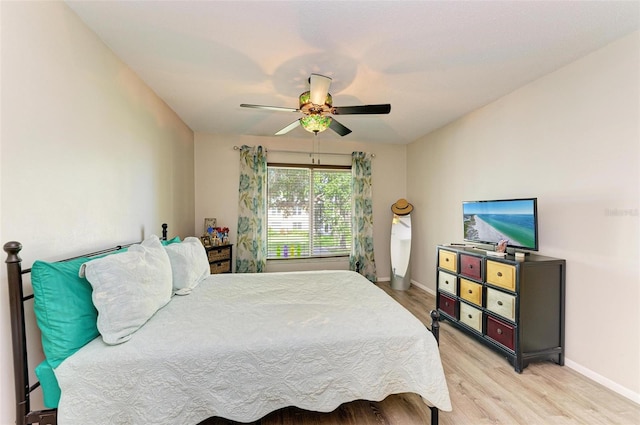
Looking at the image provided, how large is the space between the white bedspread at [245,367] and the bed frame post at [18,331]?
0.19 m

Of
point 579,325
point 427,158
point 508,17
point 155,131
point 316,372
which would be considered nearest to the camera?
point 316,372

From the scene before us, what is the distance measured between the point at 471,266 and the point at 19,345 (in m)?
3.40

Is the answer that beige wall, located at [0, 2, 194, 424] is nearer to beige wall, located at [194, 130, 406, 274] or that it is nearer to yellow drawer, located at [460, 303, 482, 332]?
beige wall, located at [194, 130, 406, 274]

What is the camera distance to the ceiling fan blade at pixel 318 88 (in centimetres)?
199

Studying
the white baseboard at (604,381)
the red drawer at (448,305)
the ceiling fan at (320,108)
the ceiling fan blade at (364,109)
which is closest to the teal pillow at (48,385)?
the ceiling fan at (320,108)

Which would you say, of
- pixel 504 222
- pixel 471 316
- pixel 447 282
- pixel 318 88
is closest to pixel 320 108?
pixel 318 88

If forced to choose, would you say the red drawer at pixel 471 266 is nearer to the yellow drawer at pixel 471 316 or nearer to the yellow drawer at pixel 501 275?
the yellow drawer at pixel 501 275

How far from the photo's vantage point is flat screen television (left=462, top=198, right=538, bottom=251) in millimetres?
2314

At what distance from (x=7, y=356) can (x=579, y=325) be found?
3.87 m

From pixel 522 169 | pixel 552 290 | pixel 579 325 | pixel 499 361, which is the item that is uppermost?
pixel 522 169

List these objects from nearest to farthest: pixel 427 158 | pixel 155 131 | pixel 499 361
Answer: pixel 499 361
pixel 155 131
pixel 427 158

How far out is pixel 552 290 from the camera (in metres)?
2.26

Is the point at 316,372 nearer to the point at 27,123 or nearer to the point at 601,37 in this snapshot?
the point at 27,123

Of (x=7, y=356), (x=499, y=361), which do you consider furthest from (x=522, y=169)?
(x=7, y=356)
